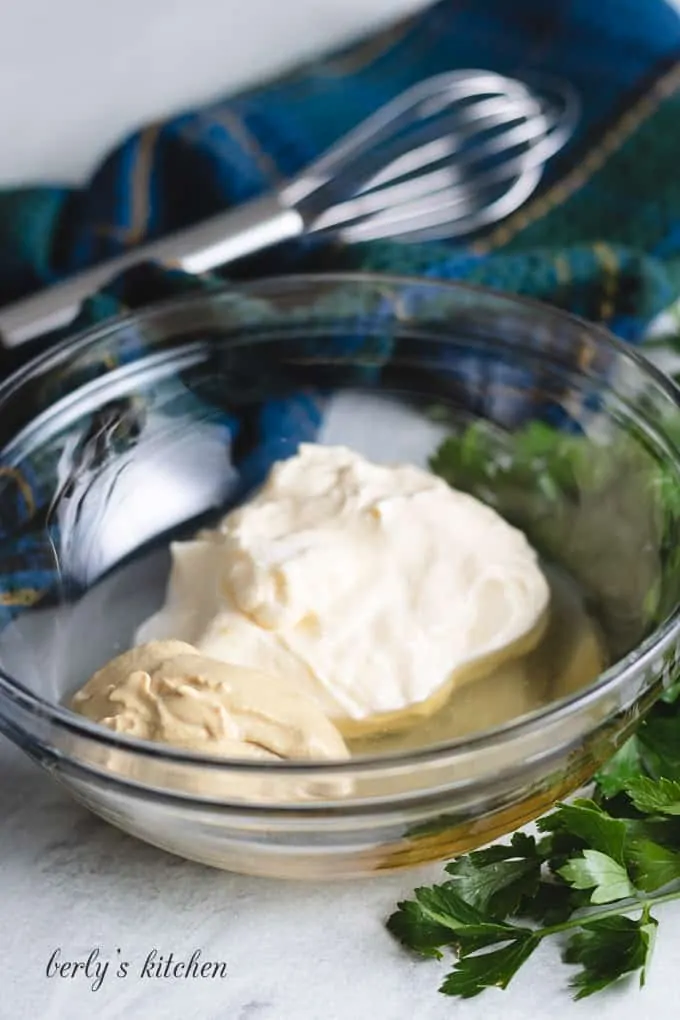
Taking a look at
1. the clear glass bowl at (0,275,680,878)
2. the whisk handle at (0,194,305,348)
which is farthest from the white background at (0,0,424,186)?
the clear glass bowl at (0,275,680,878)

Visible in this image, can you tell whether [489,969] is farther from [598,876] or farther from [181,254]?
[181,254]

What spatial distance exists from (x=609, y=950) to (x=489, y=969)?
7 centimetres

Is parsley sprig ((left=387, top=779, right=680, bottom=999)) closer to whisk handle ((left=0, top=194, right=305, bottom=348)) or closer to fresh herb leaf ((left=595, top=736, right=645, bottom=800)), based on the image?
fresh herb leaf ((left=595, top=736, right=645, bottom=800))

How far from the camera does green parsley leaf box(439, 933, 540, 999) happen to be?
78 centimetres

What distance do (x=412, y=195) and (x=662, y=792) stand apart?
0.70 metres

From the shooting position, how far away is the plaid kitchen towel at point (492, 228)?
1235 millimetres

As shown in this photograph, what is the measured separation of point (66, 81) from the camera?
1485mm

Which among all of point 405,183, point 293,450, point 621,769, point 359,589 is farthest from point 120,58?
point 621,769

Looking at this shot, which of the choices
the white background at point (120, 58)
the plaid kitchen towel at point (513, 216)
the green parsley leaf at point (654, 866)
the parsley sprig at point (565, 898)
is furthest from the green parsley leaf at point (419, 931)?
the white background at point (120, 58)

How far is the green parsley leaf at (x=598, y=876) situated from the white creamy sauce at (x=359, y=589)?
0.15 meters

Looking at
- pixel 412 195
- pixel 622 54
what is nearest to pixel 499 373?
pixel 412 195

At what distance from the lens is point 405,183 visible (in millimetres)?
1357

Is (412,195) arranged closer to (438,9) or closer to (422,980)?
(438,9)

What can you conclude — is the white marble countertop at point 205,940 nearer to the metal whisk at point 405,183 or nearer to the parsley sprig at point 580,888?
the parsley sprig at point 580,888
